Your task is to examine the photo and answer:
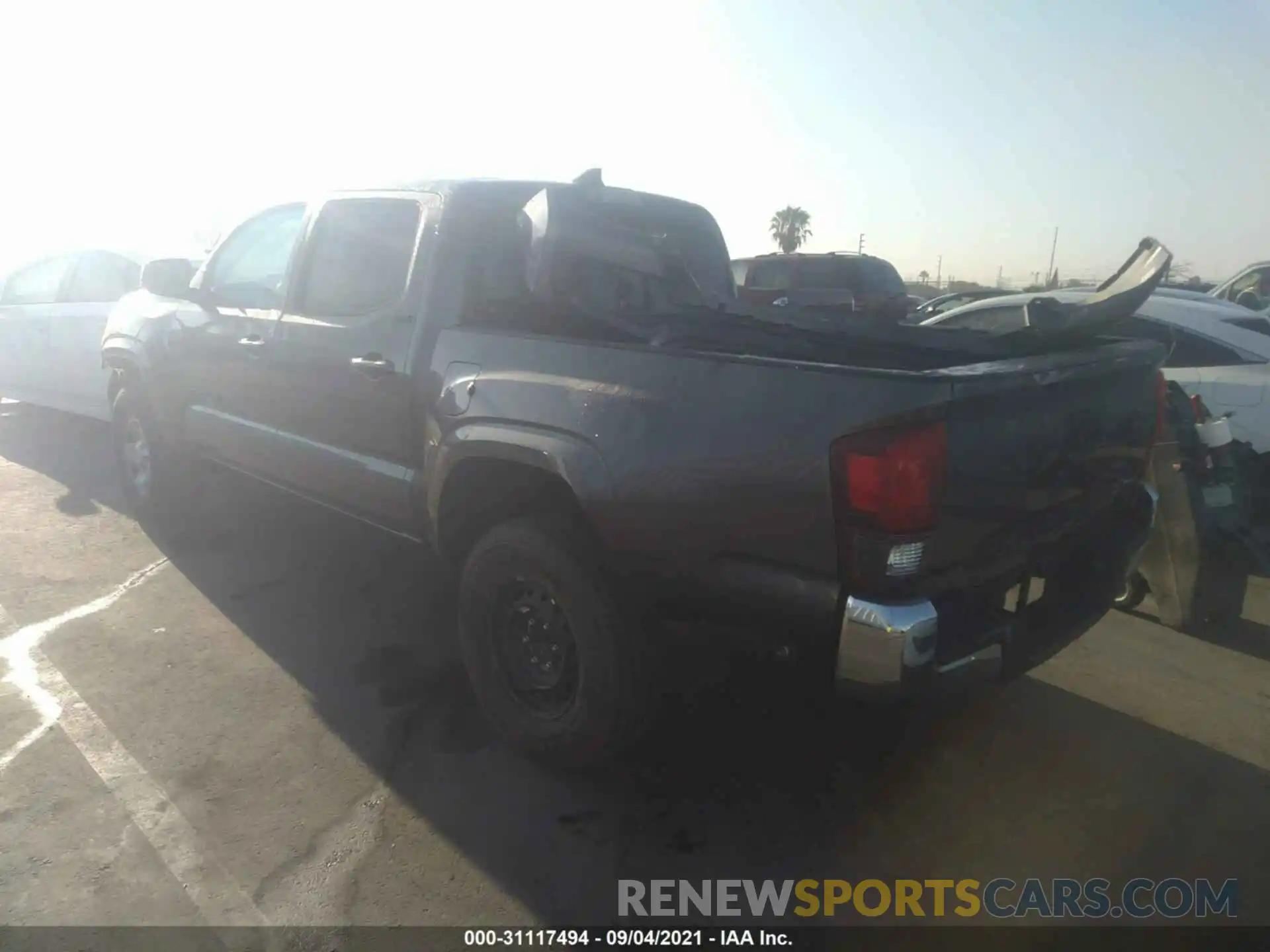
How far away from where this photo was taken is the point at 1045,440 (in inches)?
104

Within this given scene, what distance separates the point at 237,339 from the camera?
4637mm

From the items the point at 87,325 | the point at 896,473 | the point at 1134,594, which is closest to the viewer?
the point at 896,473

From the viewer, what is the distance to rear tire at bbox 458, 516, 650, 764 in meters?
2.89

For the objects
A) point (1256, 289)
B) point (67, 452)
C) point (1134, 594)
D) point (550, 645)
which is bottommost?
point (67, 452)

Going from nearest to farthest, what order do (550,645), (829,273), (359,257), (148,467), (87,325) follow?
1. (550,645)
2. (359,257)
3. (148,467)
4. (87,325)
5. (829,273)

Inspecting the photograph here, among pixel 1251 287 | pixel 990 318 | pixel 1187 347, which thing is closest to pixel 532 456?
pixel 990 318

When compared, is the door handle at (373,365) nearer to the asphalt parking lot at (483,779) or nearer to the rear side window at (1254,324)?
the asphalt parking lot at (483,779)

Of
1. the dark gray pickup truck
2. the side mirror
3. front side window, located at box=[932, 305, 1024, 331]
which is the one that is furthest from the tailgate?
the side mirror

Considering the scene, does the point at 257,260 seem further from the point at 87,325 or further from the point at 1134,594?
the point at 1134,594

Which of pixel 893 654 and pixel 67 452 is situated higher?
pixel 893 654

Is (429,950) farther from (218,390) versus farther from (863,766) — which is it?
(218,390)

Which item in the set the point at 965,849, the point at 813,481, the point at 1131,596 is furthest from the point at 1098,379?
the point at 1131,596

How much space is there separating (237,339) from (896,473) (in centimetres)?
365

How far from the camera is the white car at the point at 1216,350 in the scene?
5219mm
